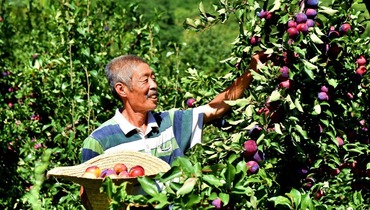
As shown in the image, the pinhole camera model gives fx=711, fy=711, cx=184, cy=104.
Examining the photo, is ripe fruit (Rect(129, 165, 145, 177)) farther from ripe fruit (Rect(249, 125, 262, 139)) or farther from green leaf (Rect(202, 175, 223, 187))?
green leaf (Rect(202, 175, 223, 187))

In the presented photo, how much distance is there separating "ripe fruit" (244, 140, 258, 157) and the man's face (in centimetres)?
47

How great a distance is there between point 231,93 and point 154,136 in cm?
32

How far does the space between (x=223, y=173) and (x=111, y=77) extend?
3.39 ft

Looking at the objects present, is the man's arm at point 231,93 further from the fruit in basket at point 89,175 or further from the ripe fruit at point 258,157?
the fruit in basket at point 89,175

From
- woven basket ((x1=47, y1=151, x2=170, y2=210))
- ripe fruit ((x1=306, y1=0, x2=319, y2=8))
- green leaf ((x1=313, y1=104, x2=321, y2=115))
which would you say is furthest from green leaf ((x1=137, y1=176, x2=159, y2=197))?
ripe fruit ((x1=306, y1=0, x2=319, y2=8))

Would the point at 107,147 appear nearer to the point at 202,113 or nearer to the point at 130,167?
the point at 130,167

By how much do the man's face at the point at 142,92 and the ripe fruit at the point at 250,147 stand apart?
466 millimetres

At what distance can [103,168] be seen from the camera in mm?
2318

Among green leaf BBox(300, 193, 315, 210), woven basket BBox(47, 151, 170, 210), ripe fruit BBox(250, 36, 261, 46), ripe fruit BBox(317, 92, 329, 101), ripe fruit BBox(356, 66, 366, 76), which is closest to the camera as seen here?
green leaf BBox(300, 193, 315, 210)

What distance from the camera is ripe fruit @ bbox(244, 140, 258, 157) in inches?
86.6

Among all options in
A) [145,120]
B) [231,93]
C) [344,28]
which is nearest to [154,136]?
[145,120]

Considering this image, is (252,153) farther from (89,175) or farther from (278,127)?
(89,175)

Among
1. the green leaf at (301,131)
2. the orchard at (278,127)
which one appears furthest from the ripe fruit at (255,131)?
the green leaf at (301,131)

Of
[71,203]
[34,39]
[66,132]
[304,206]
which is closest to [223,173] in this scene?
[304,206]
